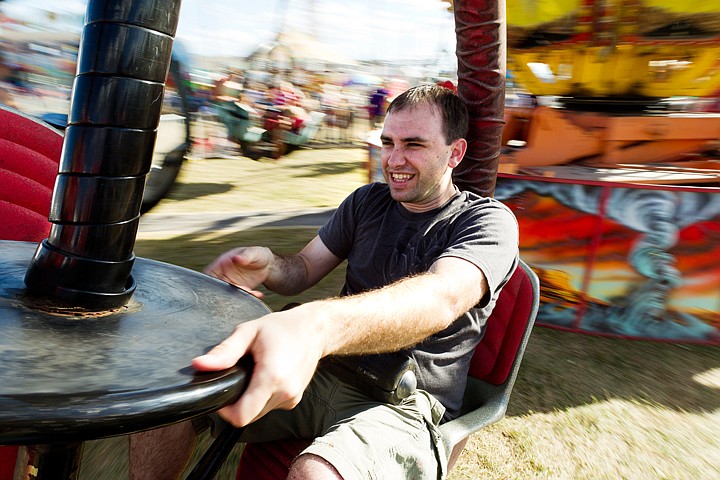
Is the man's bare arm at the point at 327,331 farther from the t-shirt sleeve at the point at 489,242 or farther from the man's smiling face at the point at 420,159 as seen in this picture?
the man's smiling face at the point at 420,159

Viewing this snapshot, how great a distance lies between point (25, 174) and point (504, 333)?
172 centimetres

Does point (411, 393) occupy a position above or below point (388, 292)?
below

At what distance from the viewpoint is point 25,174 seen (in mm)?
2225

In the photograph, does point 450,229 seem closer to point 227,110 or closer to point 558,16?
point 558,16

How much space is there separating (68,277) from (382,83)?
1950 cm

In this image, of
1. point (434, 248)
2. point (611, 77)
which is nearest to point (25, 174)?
point (434, 248)

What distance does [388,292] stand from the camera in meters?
1.38

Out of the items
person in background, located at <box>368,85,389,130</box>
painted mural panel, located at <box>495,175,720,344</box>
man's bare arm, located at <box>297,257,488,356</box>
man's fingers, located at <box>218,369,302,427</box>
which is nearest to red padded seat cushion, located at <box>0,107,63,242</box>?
man's bare arm, located at <box>297,257,488,356</box>

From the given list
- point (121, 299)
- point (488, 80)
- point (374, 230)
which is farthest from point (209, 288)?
point (488, 80)

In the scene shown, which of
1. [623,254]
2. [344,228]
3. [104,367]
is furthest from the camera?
[623,254]

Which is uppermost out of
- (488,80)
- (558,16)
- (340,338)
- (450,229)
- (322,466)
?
(558,16)

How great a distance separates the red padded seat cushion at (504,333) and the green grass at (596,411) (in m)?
0.82

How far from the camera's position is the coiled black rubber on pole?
1054 millimetres

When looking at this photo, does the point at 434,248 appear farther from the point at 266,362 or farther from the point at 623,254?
the point at 623,254
